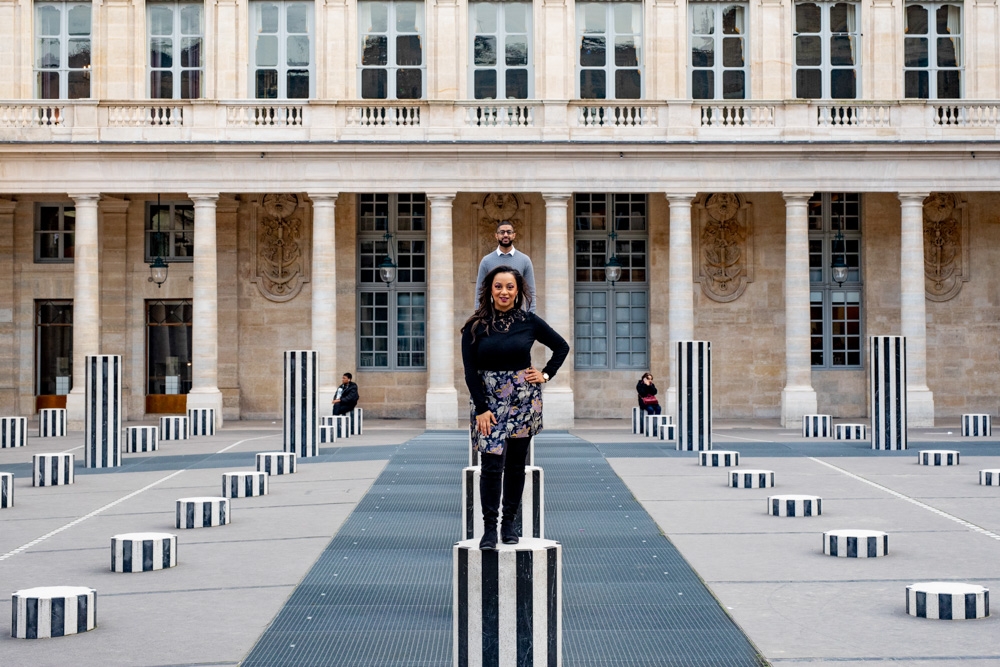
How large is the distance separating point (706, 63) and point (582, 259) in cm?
587

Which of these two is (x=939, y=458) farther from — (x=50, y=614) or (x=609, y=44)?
(x=609, y=44)

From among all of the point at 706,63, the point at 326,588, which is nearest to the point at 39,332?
the point at 706,63

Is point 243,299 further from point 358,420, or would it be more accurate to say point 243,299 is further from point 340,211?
point 358,420

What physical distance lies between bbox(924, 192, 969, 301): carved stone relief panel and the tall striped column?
22.6m

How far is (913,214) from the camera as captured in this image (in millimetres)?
34375

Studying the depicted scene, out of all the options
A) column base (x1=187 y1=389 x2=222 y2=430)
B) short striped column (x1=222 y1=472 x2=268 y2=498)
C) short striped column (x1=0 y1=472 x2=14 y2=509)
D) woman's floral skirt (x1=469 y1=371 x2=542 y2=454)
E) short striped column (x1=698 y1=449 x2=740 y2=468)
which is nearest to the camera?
woman's floral skirt (x1=469 y1=371 x2=542 y2=454)

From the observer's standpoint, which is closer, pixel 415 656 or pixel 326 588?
pixel 415 656

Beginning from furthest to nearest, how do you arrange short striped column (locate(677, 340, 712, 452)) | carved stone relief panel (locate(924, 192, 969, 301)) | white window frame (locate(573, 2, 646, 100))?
1. carved stone relief panel (locate(924, 192, 969, 301))
2. white window frame (locate(573, 2, 646, 100))
3. short striped column (locate(677, 340, 712, 452))

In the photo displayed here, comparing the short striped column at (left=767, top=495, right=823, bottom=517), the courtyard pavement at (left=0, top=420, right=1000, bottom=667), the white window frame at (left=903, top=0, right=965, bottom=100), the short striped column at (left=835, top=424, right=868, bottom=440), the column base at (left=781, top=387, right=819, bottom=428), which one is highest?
the white window frame at (left=903, top=0, right=965, bottom=100)

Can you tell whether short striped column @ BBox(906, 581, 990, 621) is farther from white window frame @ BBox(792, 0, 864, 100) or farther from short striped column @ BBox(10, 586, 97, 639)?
white window frame @ BBox(792, 0, 864, 100)

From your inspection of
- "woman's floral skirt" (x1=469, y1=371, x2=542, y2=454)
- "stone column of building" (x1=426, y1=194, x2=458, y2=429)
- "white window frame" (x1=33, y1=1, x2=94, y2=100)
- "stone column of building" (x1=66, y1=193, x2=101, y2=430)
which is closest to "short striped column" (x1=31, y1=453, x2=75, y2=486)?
"woman's floral skirt" (x1=469, y1=371, x2=542, y2=454)

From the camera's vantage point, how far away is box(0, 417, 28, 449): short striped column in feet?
91.2

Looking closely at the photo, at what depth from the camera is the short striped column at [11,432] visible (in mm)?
27812

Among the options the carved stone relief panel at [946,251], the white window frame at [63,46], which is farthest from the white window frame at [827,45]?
the white window frame at [63,46]
